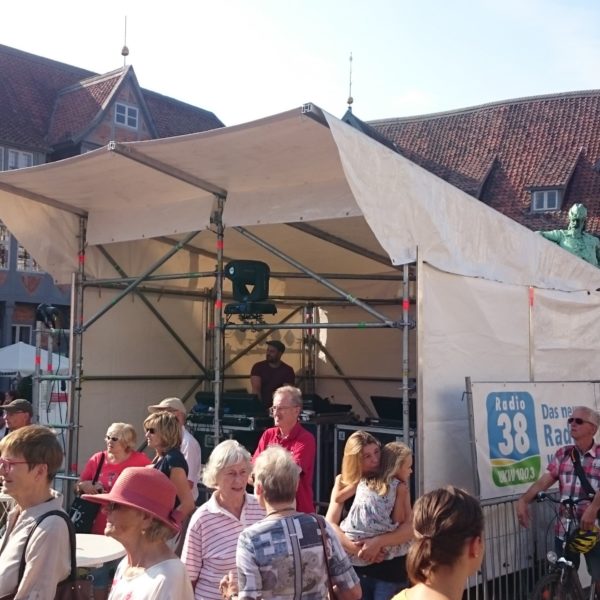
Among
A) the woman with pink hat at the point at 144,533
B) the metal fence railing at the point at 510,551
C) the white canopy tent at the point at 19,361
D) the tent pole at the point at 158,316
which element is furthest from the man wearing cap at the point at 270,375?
the white canopy tent at the point at 19,361

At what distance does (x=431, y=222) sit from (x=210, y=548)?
3.46 metres

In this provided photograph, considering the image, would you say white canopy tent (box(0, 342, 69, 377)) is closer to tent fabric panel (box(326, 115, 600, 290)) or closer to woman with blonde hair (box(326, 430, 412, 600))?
tent fabric panel (box(326, 115, 600, 290))

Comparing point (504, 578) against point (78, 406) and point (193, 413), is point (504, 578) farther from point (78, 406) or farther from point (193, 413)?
point (78, 406)

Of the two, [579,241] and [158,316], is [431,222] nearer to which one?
[158,316]

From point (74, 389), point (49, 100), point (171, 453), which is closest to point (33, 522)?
point (171, 453)

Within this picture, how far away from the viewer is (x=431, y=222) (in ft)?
20.1

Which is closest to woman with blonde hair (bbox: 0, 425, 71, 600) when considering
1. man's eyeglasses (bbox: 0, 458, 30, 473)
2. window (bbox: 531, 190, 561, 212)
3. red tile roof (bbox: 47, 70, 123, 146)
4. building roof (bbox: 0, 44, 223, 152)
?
man's eyeglasses (bbox: 0, 458, 30, 473)

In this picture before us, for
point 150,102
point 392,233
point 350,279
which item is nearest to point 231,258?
point 350,279

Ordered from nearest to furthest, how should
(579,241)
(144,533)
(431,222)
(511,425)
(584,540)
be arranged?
(144,533) < (584,540) < (431,222) < (511,425) < (579,241)

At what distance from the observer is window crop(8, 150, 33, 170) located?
26.4 m

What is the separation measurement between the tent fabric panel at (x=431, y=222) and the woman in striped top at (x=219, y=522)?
2.46m

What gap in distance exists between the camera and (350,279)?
9.95 metres

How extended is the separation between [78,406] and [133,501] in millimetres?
5677

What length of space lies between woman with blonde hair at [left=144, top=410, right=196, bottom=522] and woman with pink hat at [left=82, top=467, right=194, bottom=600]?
1.87 meters
